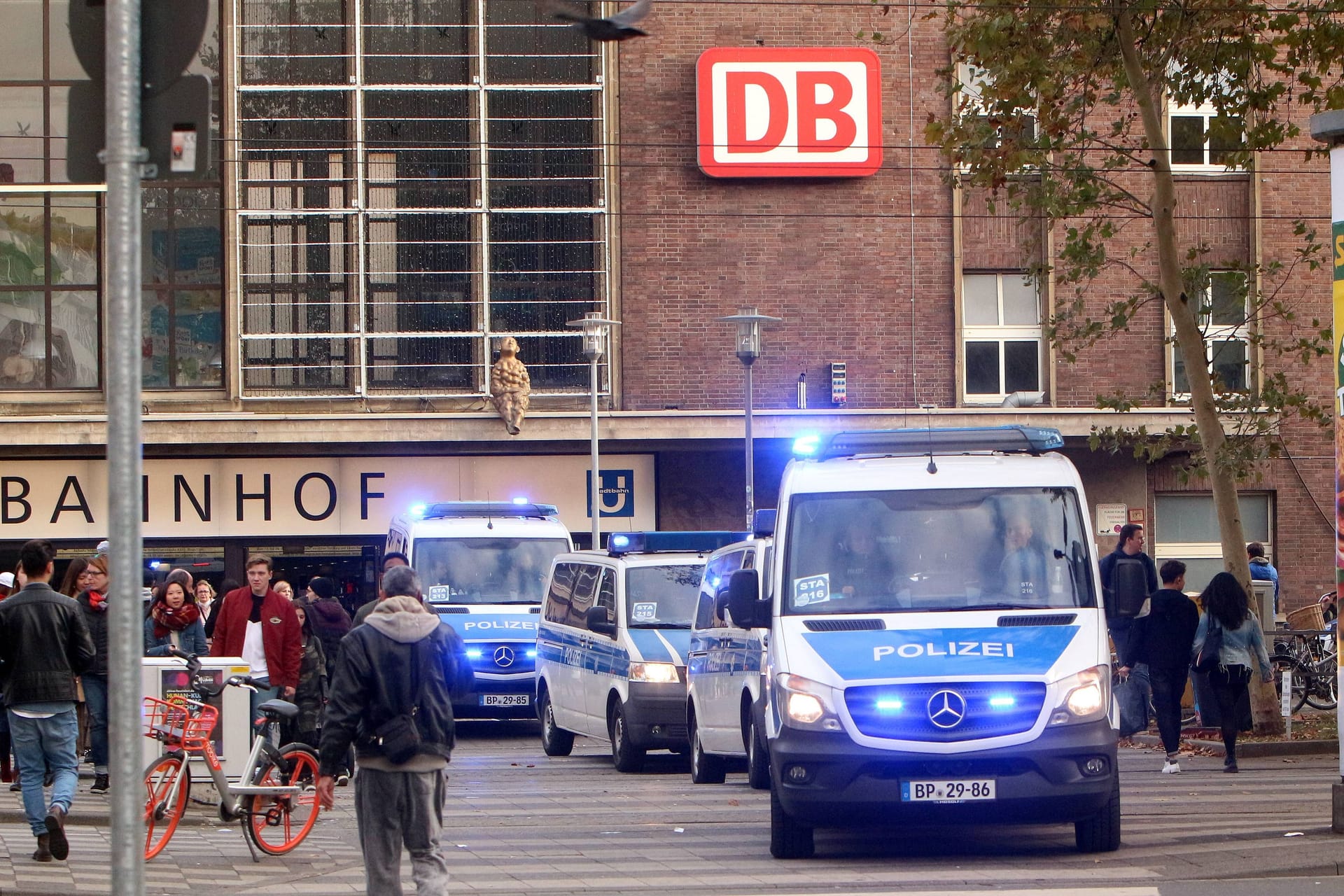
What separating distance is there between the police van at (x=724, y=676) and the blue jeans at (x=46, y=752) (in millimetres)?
4688

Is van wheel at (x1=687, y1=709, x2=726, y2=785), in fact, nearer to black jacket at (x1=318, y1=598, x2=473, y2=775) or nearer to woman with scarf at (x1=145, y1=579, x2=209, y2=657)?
woman with scarf at (x1=145, y1=579, x2=209, y2=657)

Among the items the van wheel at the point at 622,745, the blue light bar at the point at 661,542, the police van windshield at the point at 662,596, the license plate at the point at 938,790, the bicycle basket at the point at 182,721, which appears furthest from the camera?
the blue light bar at the point at 661,542

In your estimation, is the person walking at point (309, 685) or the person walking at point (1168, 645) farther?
the person walking at point (1168, 645)

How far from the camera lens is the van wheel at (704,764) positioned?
15.7 metres

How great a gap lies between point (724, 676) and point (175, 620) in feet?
15.2

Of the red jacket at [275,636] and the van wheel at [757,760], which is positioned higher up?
the red jacket at [275,636]

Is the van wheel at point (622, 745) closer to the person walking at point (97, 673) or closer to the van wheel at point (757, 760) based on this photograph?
the van wheel at point (757, 760)

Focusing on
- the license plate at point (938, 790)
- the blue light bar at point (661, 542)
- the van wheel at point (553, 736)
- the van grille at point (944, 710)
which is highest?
the blue light bar at point (661, 542)

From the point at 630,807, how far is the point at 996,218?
18845 millimetres

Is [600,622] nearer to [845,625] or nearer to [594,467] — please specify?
[845,625]

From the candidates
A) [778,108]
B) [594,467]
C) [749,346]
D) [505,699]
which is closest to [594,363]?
[594,467]

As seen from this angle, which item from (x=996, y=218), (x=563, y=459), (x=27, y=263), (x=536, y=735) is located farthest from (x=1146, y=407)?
(x=27, y=263)

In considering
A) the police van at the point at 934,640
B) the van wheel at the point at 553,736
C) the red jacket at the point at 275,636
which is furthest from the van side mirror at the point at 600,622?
the police van at the point at 934,640

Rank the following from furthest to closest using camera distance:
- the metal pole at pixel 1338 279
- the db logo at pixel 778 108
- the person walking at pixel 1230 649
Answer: the db logo at pixel 778 108 < the person walking at pixel 1230 649 < the metal pole at pixel 1338 279
